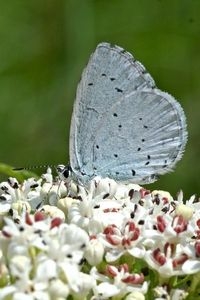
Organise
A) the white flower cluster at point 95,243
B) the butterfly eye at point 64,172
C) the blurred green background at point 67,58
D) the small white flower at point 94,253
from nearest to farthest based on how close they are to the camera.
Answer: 1. the white flower cluster at point 95,243
2. the small white flower at point 94,253
3. the butterfly eye at point 64,172
4. the blurred green background at point 67,58

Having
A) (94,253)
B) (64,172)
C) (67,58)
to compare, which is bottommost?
(94,253)

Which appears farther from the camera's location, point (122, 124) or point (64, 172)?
point (122, 124)

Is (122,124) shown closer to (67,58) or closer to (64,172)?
(64,172)

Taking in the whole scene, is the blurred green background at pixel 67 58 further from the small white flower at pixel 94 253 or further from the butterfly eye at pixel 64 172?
the small white flower at pixel 94 253

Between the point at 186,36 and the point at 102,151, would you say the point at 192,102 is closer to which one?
the point at 186,36

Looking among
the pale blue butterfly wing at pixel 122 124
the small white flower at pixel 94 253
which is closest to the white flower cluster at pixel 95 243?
the small white flower at pixel 94 253

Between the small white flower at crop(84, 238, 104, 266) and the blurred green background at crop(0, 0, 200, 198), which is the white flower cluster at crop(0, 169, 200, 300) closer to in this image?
the small white flower at crop(84, 238, 104, 266)

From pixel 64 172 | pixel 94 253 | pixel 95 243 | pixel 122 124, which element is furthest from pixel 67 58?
pixel 94 253
